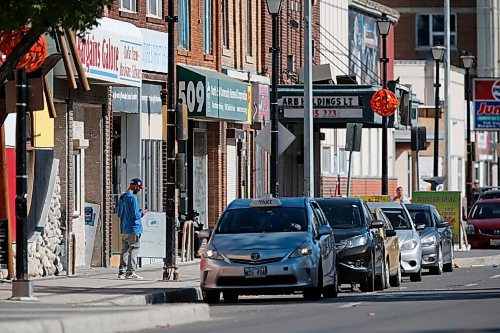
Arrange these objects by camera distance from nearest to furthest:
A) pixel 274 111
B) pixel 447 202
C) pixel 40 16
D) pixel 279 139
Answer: pixel 40 16
pixel 274 111
pixel 279 139
pixel 447 202

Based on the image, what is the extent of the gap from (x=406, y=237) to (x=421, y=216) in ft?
12.1

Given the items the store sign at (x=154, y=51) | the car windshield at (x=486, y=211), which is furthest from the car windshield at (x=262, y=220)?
the car windshield at (x=486, y=211)

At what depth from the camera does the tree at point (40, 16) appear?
20.4 m

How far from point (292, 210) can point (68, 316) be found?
7.34 meters

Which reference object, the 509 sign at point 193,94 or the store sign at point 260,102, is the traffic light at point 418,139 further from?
the 509 sign at point 193,94

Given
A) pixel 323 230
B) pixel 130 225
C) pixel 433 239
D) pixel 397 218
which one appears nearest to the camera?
pixel 323 230

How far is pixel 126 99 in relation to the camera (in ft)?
114

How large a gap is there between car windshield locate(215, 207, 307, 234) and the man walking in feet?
12.5

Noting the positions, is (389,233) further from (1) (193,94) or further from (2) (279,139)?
(1) (193,94)

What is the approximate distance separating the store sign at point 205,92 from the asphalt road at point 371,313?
8.99 m

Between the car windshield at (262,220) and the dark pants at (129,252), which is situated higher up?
the car windshield at (262,220)

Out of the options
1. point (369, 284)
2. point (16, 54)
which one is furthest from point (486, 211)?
point (16, 54)

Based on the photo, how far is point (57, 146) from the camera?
103 feet

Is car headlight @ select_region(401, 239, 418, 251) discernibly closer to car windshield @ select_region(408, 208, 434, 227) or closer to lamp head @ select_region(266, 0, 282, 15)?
car windshield @ select_region(408, 208, 434, 227)
